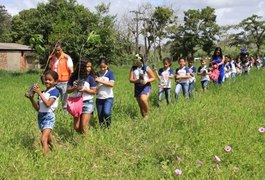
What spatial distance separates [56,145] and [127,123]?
168 centimetres

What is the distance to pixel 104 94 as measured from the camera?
6.83m

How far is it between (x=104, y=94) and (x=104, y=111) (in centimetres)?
30

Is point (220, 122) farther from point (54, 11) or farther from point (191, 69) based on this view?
point (54, 11)

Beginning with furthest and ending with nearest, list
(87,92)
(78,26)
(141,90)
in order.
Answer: (78,26) → (141,90) → (87,92)

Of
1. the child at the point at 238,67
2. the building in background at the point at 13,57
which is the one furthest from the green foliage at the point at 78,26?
the child at the point at 238,67

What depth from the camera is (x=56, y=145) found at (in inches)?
223

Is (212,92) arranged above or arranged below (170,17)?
below

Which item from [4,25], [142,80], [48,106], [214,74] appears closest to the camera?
[48,106]

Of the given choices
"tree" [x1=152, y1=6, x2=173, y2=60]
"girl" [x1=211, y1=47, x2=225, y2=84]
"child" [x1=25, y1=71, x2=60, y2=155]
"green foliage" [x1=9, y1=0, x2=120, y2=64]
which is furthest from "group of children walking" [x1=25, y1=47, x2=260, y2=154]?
"tree" [x1=152, y1=6, x2=173, y2=60]

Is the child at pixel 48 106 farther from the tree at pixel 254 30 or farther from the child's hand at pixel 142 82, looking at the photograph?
the tree at pixel 254 30

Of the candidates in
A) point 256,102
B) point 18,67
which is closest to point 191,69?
point 256,102

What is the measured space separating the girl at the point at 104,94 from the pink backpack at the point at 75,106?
2.39 ft

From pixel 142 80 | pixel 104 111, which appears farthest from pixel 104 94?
pixel 142 80

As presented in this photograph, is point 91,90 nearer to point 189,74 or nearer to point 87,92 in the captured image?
point 87,92
